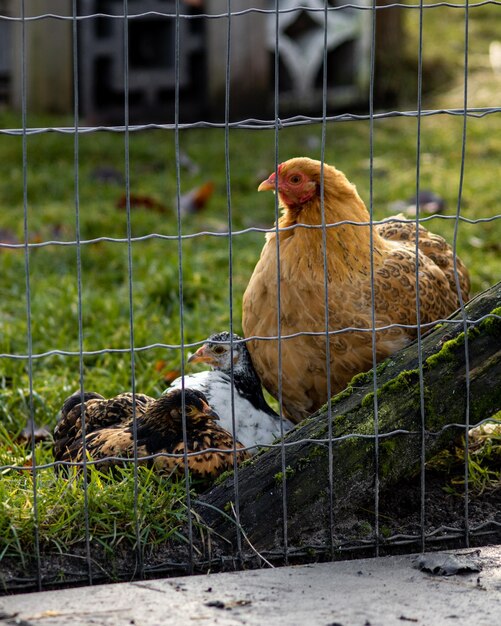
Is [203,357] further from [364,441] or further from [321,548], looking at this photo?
[321,548]

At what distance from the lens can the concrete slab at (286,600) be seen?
2797 mm

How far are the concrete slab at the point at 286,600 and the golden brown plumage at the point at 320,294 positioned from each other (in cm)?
99

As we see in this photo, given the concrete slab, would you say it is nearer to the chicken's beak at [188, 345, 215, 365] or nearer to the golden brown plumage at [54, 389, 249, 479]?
the golden brown plumage at [54, 389, 249, 479]

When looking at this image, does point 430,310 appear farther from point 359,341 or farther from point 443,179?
point 443,179

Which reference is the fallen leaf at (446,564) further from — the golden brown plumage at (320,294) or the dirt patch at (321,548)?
the golden brown plumage at (320,294)

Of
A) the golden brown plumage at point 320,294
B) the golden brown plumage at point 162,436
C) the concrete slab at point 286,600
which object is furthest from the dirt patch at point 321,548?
the golden brown plumage at point 320,294

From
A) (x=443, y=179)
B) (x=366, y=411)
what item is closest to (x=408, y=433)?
(x=366, y=411)

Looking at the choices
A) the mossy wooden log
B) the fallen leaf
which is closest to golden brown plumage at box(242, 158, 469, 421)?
the mossy wooden log

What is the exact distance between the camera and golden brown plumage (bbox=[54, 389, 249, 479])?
362 centimetres

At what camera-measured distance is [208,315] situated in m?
5.75

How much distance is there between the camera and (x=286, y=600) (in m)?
2.91

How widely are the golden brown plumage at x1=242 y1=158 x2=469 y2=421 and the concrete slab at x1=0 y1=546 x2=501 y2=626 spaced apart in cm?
99

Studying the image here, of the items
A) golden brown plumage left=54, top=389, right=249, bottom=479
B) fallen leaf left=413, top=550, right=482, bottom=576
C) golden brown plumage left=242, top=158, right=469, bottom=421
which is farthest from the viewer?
golden brown plumage left=242, top=158, right=469, bottom=421

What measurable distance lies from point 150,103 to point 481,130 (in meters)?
3.14
